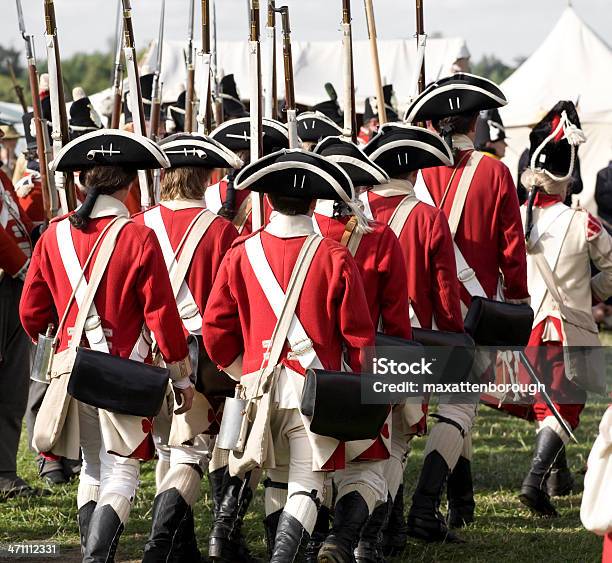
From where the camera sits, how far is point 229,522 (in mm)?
5441

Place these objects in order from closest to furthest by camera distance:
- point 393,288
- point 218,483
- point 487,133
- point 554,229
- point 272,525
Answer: point 272,525, point 393,288, point 218,483, point 554,229, point 487,133

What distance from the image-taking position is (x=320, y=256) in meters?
4.60

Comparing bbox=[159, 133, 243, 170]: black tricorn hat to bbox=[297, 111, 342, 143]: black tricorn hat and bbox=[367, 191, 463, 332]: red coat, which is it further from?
bbox=[297, 111, 342, 143]: black tricorn hat

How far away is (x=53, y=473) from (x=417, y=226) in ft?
9.72

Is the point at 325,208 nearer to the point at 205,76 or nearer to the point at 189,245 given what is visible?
the point at 189,245

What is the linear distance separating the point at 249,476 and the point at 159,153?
1.39 meters

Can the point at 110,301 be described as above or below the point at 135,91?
below

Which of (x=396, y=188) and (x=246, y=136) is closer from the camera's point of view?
(x=396, y=188)

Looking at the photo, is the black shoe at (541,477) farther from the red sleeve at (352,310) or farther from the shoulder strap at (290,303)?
the shoulder strap at (290,303)

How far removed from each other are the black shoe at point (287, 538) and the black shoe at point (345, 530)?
0.26 m

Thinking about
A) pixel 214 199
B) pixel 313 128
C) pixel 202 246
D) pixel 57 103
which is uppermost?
pixel 313 128

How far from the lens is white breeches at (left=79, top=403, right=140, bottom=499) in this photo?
477cm

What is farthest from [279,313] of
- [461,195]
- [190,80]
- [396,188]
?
[190,80]

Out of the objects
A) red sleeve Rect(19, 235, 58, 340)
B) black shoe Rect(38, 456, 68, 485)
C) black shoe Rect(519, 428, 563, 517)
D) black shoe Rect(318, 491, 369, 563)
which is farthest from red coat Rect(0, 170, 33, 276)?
black shoe Rect(519, 428, 563, 517)
